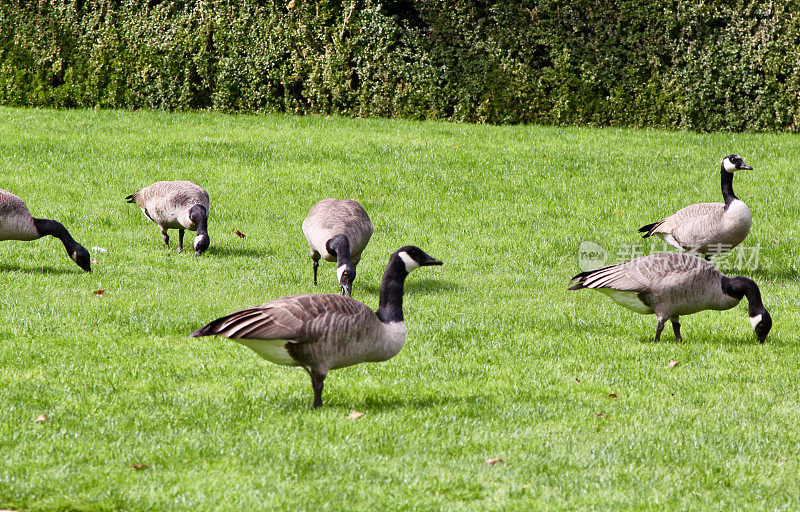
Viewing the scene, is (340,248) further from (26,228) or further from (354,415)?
(26,228)

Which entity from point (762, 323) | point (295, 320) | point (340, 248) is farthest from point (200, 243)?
point (762, 323)

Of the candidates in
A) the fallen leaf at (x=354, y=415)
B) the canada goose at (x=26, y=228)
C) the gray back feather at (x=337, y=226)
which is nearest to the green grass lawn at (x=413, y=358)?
the fallen leaf at (x=354, y=415)

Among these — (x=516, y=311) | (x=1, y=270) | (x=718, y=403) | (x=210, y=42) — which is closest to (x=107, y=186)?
(x=1, y=270)

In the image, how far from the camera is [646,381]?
25.1 ft

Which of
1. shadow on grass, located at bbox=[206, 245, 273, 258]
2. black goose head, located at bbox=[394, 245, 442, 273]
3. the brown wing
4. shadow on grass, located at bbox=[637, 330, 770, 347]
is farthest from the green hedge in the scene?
the brown wing

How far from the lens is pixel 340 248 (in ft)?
33.0

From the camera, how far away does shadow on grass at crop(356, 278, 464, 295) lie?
36.8 feet

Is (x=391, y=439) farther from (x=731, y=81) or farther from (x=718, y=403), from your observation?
(x=731, y=81)

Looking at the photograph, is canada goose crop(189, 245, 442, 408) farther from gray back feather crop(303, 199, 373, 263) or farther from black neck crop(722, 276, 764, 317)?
gray back feather crop(303, 199, 373, 263)

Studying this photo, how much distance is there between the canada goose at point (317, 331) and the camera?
6.10 m

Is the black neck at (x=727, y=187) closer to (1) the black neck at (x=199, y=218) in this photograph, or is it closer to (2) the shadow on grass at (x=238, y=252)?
(2) the shadow on grass at (x=238, y=252)

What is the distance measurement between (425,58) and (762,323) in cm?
1315

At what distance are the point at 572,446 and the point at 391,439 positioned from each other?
1.25 m

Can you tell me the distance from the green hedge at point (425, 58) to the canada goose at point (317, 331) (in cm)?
1459
